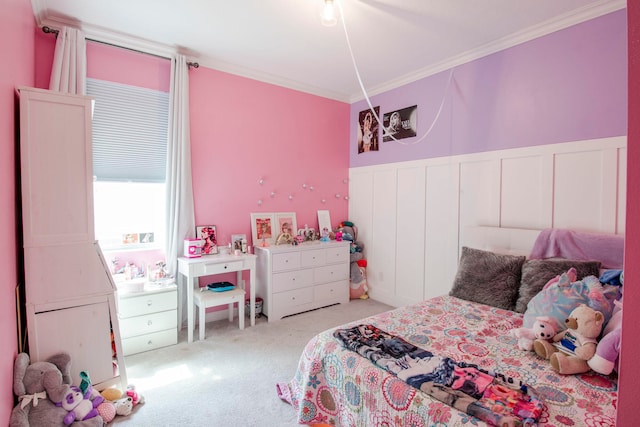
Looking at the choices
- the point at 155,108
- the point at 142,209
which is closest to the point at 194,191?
the point at 142,209

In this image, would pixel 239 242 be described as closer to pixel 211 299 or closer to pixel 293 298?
pixel 211 299

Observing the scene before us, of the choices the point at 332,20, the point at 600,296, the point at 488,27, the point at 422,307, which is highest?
the point at 488,27

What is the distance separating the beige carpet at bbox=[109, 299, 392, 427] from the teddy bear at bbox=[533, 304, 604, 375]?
56.8 inches

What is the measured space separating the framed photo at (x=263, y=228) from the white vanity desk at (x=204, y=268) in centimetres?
43

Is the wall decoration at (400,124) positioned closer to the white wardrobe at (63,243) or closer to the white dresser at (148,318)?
the white dresser at (148,318)

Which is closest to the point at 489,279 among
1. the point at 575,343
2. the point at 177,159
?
the point at 575,343

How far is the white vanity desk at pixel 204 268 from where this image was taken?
9.64 feet

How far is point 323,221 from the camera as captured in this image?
169 inches

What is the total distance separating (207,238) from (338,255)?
1.57 m

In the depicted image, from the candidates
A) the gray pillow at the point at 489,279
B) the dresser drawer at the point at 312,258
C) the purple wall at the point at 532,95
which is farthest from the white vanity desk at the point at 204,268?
the purple wall at the point at 532,95

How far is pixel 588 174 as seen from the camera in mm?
2443

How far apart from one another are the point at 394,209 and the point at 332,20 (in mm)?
2294

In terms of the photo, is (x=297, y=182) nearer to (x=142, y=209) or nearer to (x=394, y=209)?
(x=394, y=209)

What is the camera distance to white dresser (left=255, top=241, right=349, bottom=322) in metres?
3.46
